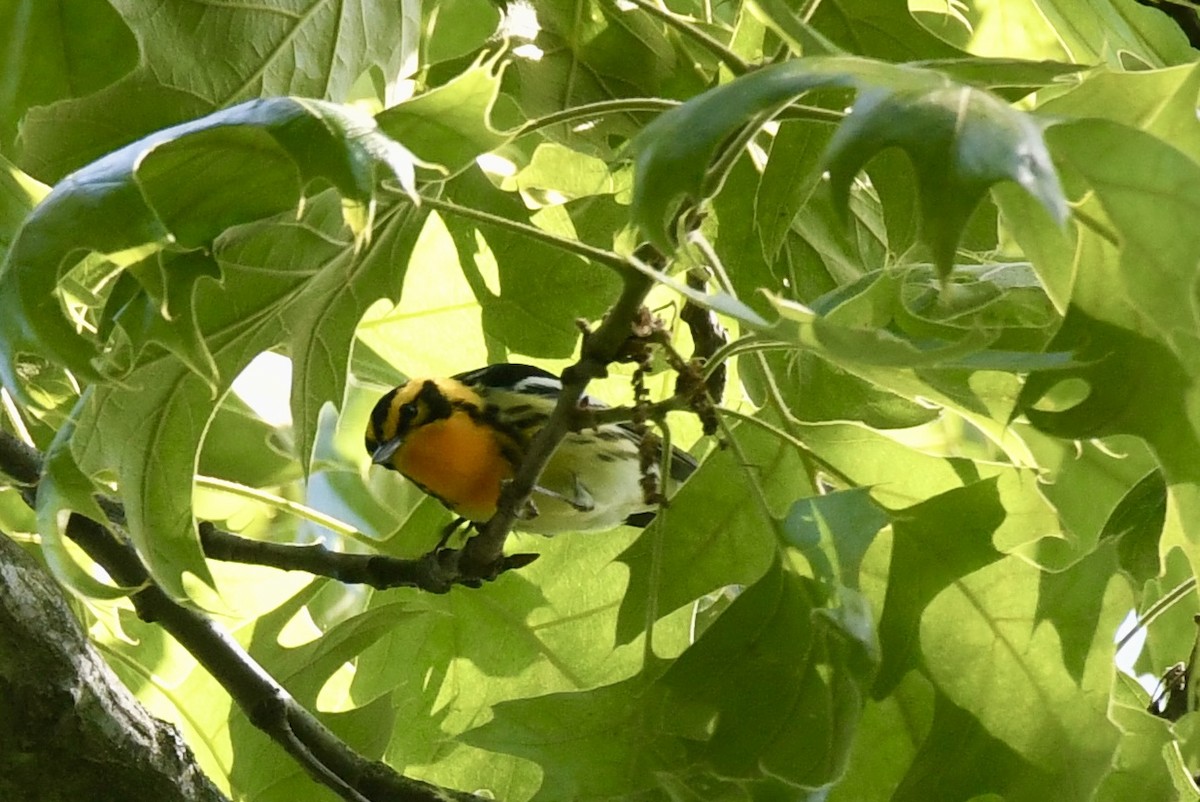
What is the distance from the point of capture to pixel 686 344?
135 cm

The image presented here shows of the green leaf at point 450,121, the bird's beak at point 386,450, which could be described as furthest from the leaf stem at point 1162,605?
the bird's beak at point 386,450

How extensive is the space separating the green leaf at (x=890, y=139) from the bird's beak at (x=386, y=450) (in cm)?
114

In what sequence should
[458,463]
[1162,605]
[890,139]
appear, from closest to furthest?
[890,139], [1162,605], [458,463]

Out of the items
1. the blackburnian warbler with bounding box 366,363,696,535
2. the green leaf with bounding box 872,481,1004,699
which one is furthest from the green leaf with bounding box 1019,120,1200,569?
the blackburnian warbler with bounding box 366,363,696,535

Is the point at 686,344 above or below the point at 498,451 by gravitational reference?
above

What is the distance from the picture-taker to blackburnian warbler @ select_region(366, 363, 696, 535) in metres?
1.66

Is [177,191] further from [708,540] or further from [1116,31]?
[1116,31]

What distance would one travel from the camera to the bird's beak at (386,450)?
5.82 ft

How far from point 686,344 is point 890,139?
29.7 inches

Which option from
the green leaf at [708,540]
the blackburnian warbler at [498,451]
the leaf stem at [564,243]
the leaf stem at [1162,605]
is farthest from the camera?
the blackburnian warbler at [498,451]

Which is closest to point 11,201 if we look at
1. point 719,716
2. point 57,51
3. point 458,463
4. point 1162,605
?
point 57,51

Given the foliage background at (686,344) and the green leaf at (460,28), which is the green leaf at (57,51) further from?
the green leaf at (460,28)

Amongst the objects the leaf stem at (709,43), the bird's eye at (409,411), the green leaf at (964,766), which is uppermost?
the leaf stem at (709,43)

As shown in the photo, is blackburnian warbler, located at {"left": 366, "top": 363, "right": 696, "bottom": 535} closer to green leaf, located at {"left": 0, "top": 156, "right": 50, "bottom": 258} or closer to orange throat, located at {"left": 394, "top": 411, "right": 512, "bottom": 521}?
orange throat, located at {"left": 394, "top": 411, "right": 512, "bottom": 521}
